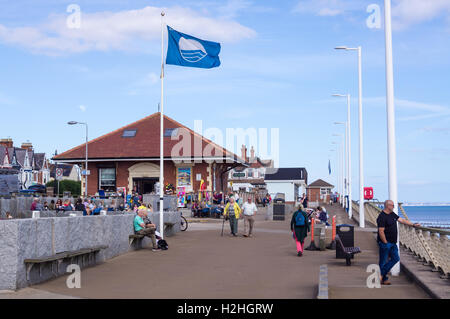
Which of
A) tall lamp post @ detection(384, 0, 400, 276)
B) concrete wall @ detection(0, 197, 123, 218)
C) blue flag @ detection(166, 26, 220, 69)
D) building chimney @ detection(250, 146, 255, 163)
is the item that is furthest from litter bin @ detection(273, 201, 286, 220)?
building chimney @ detection(250, 146, 255, 163)

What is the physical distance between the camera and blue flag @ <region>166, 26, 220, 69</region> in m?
21.6

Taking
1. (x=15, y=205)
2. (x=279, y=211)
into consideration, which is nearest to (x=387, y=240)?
(x=15, y=205)

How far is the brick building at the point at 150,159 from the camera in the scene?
159 ft

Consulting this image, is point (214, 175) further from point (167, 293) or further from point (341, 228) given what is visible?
point (167, 293)

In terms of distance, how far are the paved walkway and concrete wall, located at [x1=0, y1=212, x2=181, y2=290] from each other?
304mm

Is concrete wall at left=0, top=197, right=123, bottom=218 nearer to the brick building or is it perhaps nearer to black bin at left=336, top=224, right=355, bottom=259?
→ the brick building

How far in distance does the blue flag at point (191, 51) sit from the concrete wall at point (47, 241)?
6.47 metres

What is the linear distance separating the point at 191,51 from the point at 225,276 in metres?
10.3

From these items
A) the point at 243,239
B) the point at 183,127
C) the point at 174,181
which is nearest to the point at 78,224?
the point at 243,239

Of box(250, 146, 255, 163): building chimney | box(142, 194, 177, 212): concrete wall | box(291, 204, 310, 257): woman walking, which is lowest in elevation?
box(291, 204, 310, 257): woman walking

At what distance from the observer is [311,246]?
69.2ft

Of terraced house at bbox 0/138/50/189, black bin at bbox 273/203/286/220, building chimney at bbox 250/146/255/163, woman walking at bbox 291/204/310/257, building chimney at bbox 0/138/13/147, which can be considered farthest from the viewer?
building chimney at bbox 250/146/255/163

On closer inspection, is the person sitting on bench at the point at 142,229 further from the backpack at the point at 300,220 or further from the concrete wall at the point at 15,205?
the concrete wall at the point at 15,205
